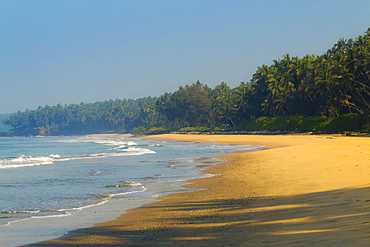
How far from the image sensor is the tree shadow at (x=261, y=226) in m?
7.68

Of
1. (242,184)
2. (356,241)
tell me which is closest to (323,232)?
(356,241)

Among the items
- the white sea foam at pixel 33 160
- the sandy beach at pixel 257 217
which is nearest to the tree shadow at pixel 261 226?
the sandy beach at pixel 257 217

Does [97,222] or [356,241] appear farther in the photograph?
[97,222]

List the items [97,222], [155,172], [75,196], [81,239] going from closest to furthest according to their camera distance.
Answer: [81,239] < [97,222] < [75,196] < [155,172]

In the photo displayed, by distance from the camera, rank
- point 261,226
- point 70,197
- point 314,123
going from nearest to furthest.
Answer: point 261,226, point 70,197, point 314,123

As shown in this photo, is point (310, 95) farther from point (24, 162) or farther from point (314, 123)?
point (24, 162)

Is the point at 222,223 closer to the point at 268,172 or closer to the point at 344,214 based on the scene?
the point at 344,214

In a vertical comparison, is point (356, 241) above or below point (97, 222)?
above

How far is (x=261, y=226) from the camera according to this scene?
947 cm

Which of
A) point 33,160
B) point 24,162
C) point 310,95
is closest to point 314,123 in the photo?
point 310,95

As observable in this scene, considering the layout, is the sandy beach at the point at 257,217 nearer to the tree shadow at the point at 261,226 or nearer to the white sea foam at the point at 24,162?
the tree shadow at the point at 261,226

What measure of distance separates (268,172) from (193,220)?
12.0m

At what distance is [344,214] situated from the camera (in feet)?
29.9

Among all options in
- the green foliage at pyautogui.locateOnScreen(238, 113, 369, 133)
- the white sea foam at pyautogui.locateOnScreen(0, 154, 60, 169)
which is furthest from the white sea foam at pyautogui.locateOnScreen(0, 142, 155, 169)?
the green foliage at pyautogui.locateOnScreen(238, 113, 369, 133)
